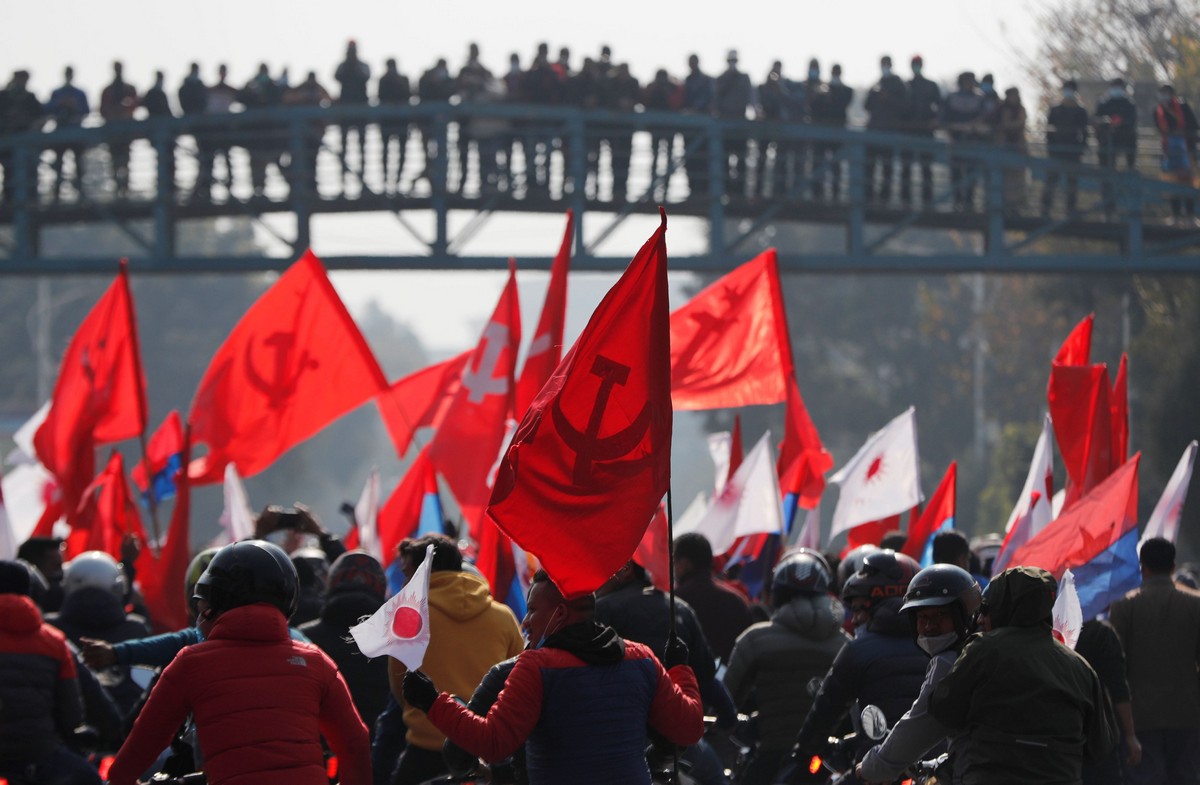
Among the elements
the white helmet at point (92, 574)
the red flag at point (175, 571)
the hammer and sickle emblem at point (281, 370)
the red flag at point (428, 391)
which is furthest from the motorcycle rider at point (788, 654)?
the red flag at point (428, 391)

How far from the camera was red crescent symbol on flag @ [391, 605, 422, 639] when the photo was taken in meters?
5.66

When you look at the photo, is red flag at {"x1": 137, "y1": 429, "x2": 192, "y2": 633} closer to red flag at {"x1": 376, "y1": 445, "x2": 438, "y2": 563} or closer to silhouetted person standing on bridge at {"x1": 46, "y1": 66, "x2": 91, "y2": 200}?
red flag at {"x1": 376, "y1": 445, "x2": 438, "y2": 563}

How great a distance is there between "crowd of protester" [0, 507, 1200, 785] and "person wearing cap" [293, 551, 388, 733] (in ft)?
0.04

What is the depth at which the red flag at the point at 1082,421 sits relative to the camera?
1162 centimetres

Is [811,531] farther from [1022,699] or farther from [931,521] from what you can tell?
[1022,699]

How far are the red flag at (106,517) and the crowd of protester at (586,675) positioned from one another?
9.43 ft

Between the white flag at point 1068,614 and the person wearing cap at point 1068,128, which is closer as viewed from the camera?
the white flag at point 1068,614

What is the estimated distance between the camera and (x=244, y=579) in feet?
18.7

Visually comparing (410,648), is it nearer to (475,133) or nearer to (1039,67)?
(475,133)

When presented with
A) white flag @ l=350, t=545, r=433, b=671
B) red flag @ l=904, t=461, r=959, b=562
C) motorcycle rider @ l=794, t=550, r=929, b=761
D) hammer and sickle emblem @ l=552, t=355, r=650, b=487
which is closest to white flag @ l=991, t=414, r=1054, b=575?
red flag @ l=904, t=461, r=959, b=562

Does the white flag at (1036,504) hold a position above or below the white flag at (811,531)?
above

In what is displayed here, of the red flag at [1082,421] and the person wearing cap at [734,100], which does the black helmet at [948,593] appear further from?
the person wearing cap at [734,100]

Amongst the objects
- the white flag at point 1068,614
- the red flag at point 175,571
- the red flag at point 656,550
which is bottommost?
the red flag at point 175,571

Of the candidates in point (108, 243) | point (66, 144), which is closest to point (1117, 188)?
point (66, 144)
